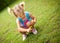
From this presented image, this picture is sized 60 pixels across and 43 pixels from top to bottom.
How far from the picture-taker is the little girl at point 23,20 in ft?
3.91

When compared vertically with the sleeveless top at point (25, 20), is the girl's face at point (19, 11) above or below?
above

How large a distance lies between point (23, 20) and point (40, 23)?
118mm

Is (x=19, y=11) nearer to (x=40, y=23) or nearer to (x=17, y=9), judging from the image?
(x=17, y=9)

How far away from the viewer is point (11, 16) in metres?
1.28

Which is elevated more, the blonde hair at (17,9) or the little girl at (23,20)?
the blonde hair at (17,9)

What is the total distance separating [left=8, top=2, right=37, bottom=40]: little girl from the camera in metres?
1.19

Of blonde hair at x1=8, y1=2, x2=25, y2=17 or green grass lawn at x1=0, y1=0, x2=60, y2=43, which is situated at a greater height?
blonde hair at x1=8, y1=2, x2=25, y2=17

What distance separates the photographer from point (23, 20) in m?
1.19

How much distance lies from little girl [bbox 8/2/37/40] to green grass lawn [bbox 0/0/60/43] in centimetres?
4

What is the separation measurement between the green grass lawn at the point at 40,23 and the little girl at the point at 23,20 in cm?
4

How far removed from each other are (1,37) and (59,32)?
1.25 feet

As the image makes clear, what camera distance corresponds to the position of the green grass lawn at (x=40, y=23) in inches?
46.8

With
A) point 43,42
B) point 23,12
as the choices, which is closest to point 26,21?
point 23,12

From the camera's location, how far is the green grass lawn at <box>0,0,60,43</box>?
1189mm
